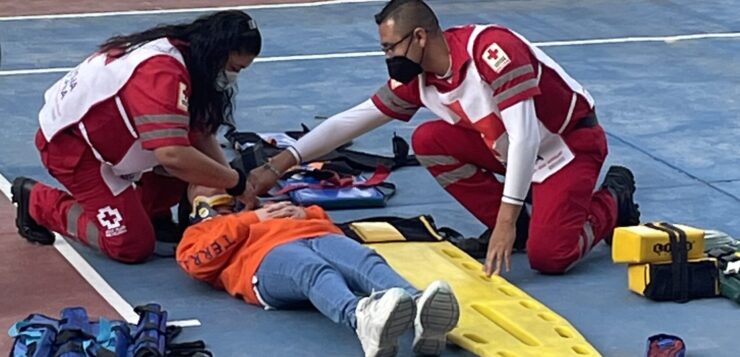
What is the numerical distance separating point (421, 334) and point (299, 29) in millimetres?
6286

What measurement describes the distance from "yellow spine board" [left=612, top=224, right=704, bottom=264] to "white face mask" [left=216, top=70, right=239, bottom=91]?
159 cm

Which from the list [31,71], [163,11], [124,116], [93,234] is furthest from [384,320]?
[163,11]

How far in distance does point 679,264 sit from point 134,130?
215 cm

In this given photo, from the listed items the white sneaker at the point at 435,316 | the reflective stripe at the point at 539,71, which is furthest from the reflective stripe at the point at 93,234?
the reflective stripe at the point at 539,71

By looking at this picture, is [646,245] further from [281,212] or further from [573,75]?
[573,75]

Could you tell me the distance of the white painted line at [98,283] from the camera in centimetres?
566

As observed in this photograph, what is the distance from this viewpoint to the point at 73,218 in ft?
21.0

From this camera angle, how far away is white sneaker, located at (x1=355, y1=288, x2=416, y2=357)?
4.97 m

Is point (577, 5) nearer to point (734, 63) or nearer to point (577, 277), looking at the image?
point (734, 63)

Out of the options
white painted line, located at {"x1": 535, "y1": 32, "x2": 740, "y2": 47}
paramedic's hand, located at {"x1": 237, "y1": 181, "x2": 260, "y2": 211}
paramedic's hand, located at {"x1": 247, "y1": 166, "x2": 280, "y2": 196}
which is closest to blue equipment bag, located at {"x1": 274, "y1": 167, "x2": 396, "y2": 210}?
paramedic's hand, located at {"x1": 247, "y1": 166, "x2": 280, "y2": 196}

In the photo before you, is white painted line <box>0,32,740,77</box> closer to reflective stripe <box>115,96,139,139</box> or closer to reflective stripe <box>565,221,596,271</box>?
reflective stripe <box>115,96,139,139</box>

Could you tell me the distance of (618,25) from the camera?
11.2 metres

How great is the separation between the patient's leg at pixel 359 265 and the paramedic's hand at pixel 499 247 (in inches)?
15.8

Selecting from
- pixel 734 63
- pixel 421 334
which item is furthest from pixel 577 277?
→ pixel 734 63
